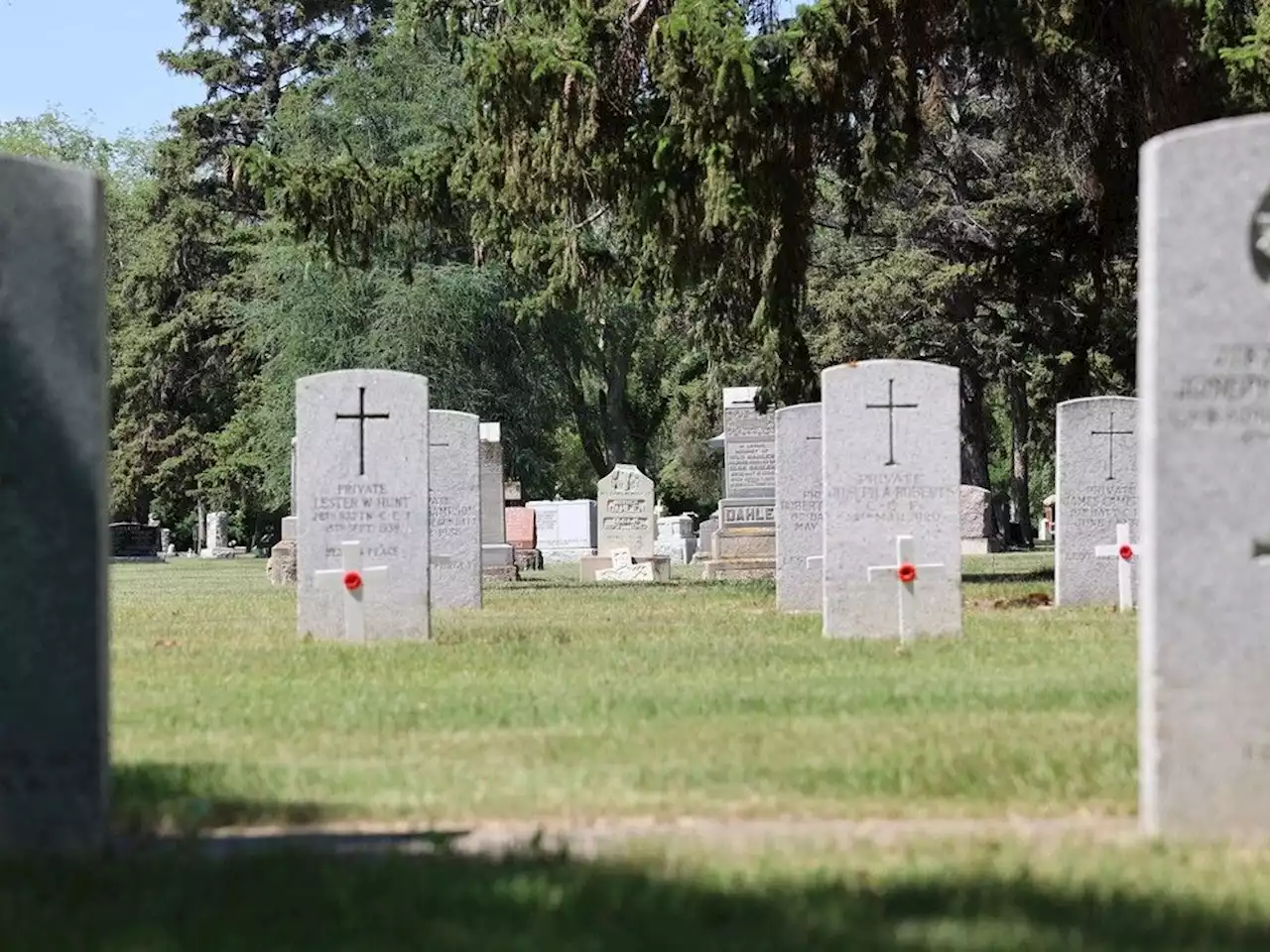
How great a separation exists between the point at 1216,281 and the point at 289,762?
4.22 m

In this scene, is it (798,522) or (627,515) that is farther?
(627,515)

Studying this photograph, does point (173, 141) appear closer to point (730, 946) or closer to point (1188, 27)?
point (1188, 27)

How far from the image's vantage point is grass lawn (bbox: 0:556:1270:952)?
5645 mm

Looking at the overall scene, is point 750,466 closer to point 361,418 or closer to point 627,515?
point 627,515

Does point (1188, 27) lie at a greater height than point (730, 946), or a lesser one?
greater

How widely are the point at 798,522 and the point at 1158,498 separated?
49.3ft

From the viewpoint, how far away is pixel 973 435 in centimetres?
5231

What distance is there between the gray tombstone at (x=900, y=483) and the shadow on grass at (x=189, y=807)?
8.63 meters

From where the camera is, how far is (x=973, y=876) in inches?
244

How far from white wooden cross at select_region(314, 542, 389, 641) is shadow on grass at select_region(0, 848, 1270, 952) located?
10272 mm

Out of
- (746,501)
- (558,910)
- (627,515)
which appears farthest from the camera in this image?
(627,515)

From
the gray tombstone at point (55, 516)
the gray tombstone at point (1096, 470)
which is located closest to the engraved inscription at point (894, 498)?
the gray tombstone at point (1096, 470)

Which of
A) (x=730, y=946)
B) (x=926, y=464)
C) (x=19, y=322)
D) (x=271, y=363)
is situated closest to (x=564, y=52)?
(x=926, y=464)

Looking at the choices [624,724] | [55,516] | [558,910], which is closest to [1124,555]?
[624,724]
